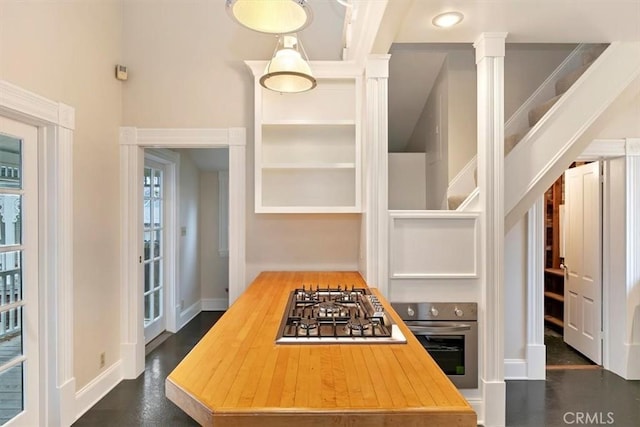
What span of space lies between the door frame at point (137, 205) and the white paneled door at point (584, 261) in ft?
10.7

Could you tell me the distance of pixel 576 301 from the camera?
4.01 m

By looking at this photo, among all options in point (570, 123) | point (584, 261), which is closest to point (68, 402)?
point (570, 123)

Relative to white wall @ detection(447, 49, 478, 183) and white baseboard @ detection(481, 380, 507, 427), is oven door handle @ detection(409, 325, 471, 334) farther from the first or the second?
white wall @ detection(447, 49, 478, 183)

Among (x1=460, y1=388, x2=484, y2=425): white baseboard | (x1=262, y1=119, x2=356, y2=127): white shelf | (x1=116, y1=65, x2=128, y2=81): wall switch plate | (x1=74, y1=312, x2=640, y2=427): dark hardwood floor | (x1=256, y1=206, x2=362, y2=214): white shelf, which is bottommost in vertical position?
(x1=74, y1=312, x2=640, y2=427): dark hardwood floor

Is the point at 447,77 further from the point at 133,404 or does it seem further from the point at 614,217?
the point at 133,404

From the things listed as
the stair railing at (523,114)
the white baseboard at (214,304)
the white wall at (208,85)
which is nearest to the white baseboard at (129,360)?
the white wall at (208,85)

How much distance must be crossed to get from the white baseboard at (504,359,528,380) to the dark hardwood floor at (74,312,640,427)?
0.07 meters

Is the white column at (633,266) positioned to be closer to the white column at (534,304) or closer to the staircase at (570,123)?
the white column at (534,304)

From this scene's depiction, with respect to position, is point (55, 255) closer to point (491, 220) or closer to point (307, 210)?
point (307, 210)

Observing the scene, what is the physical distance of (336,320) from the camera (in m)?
1.63

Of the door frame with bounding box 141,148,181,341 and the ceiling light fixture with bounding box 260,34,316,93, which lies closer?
the ceiling light fixture with bounding box 260,34,316,93

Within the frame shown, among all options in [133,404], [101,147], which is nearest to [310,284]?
[133,404]

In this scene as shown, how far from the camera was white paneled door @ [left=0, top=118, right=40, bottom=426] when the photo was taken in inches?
84.9

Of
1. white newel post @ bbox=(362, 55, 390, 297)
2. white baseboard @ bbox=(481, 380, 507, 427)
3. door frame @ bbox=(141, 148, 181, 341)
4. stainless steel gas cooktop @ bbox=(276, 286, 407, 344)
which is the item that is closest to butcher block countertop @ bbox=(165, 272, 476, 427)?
stainless steel gas cooktop @ bbox=(276, 286, 407, 344)
